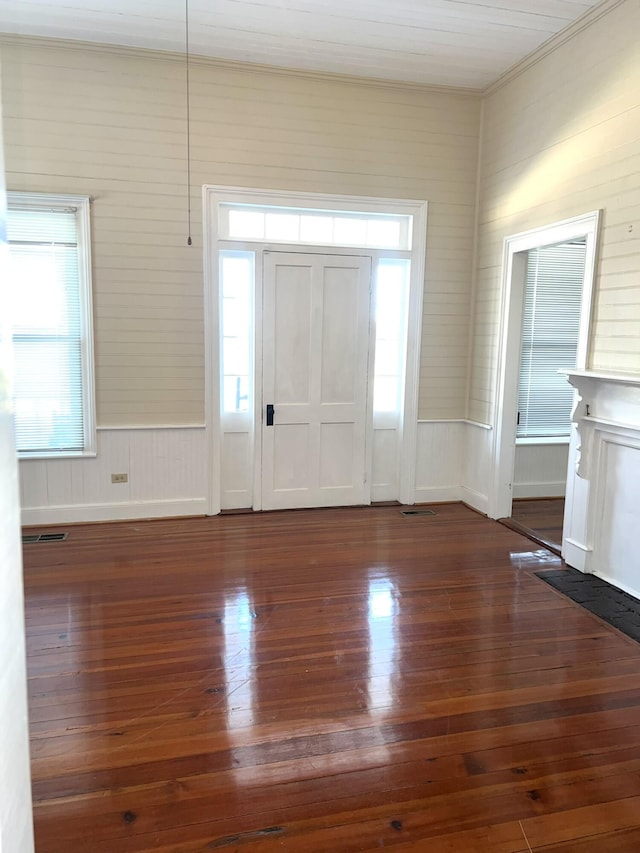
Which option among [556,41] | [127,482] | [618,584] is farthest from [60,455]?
[556,41]

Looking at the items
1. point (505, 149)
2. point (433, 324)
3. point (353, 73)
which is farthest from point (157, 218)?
point (505, 149)

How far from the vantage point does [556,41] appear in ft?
13.4

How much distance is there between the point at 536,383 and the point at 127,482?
392 cm

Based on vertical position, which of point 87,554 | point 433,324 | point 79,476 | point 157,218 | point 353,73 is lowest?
point 87,554

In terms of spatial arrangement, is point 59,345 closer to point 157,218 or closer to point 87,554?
point 157,218

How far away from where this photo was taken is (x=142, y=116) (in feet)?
14.7

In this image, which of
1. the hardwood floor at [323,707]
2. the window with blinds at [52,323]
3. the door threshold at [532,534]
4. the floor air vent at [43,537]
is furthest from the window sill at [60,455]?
the door threshold at [532,534]

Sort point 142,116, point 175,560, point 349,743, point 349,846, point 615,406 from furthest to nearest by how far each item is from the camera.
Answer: point 142,116, point 175,560, point 615,406, point 349,743, point 349,846

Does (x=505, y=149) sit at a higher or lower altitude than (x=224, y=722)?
higher

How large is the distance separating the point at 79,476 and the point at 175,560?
4.28ft

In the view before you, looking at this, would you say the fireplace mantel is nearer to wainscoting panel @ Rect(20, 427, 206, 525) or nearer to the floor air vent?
wainscoting panel @ Rect(20, 427, 206, 525)

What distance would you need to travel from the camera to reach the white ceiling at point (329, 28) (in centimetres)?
382

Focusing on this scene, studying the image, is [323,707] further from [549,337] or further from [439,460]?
[549,337]

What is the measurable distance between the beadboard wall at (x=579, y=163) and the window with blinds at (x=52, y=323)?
11.0 ft
